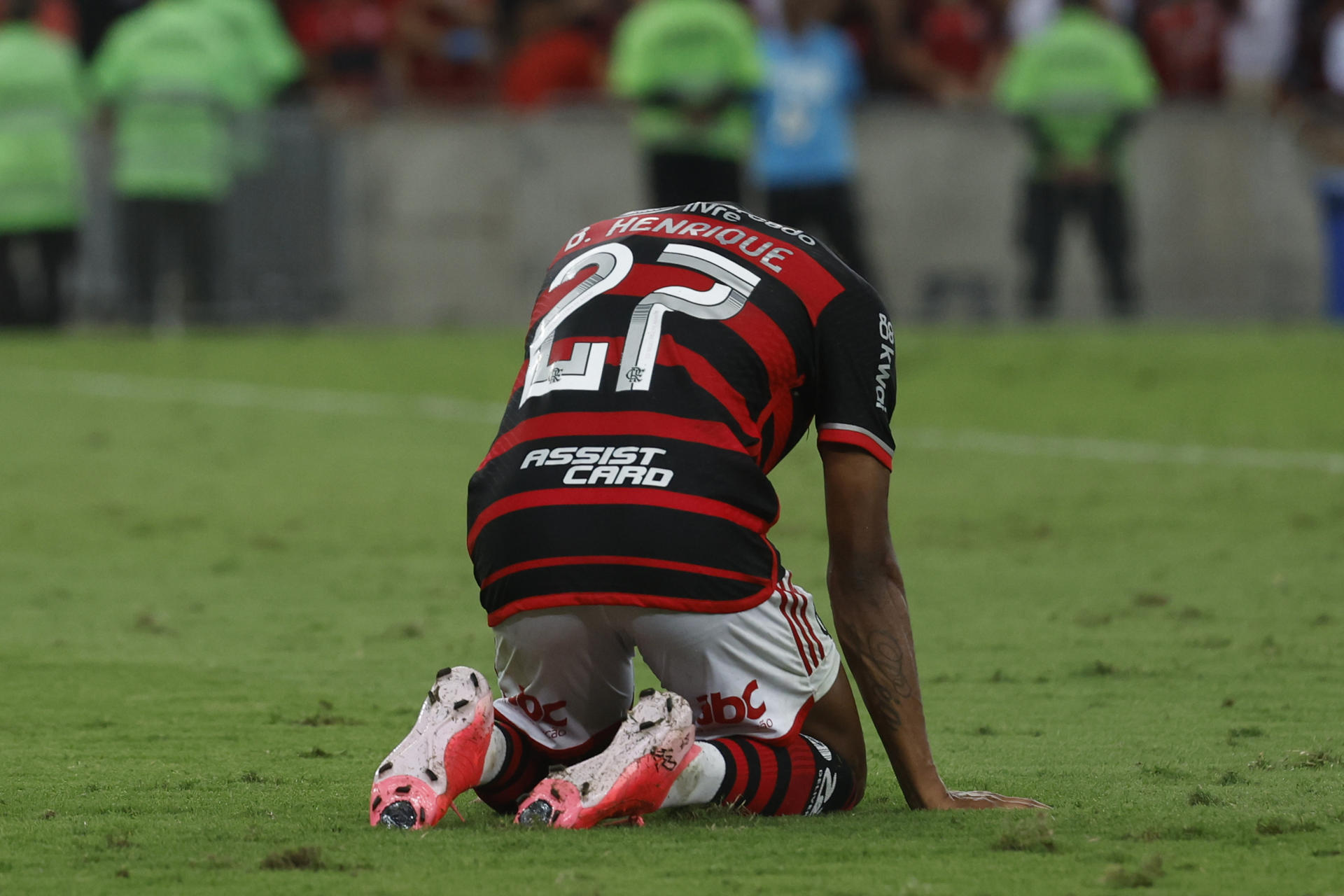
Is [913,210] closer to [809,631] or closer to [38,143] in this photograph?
[38,143]

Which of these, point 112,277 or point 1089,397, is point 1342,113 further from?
point 112,277

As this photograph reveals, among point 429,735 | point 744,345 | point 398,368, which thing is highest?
point 744,345

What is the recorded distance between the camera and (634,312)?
472 centimetres

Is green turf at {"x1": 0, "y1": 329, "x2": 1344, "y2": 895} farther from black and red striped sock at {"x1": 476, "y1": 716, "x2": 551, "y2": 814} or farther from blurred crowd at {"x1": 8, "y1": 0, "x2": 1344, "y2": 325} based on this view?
blurred crowd at {"x1": 8, "y1": 0, "x2": 1344, "y2": 325}

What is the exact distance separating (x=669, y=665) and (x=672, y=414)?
1.65ft

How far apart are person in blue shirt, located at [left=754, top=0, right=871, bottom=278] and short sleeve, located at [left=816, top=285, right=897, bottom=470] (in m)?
11.9

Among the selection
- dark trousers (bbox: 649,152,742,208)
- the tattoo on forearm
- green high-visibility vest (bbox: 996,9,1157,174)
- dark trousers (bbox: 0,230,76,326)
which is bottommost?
dark trousers (bbox: 0,230,76,326)

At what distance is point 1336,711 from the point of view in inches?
228

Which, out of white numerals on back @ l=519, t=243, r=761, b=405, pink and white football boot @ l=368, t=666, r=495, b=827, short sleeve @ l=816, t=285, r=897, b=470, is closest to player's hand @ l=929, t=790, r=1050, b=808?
short sleeve @ l=816, t=285, r=897, b=470

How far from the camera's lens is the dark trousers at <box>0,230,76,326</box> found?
17.3 m

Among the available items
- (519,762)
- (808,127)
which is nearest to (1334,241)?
(808,127)

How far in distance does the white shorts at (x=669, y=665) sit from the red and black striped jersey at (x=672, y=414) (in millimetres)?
56

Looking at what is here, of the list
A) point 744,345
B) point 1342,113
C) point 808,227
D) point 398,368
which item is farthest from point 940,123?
point 744,345

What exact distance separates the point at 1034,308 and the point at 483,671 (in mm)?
11858
